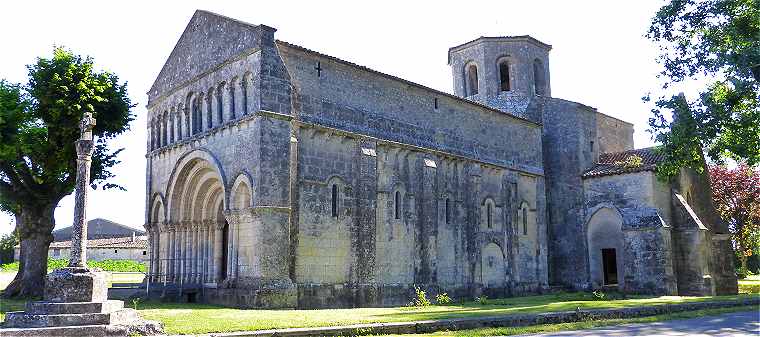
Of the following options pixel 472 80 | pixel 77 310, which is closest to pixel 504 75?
pixel 472 80

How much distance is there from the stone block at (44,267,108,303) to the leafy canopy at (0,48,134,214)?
10.6 meters

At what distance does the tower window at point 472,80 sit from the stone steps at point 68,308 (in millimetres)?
24462

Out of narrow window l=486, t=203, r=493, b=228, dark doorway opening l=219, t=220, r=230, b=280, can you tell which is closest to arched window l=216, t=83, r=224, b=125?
dark doorway opening l=219, t=220, r=230, b=280

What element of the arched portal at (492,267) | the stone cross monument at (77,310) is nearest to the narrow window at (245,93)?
the stone cross monument at (77,310)

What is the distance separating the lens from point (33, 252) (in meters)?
22.5

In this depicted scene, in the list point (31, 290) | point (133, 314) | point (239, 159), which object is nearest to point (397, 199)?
point (239, 159)

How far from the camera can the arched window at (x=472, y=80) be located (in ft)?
109

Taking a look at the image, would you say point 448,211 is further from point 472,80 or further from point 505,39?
point 505,39

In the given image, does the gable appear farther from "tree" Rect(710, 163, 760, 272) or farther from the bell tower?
"tree" Rect(710, 163, 760, 272)

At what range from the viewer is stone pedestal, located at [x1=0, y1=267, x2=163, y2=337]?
11.5 metres

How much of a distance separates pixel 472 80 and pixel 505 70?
73.7 inches

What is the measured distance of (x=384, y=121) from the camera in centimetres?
2270

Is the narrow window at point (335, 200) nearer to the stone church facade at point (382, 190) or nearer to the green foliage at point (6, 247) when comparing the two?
the stone church facade at point (382, 190)

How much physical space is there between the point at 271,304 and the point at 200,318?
3.74 meters
